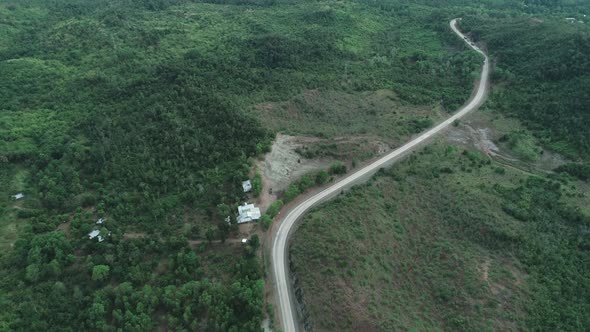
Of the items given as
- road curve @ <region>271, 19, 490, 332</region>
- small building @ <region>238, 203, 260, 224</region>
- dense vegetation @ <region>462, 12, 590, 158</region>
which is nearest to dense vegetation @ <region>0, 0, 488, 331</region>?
small building @ <region>238, 203, 260, 224</region>

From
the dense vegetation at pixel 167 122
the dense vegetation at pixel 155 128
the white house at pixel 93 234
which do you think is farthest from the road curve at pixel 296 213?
the white house at pixel 93 234

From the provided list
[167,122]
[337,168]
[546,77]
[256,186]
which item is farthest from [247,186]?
[546,77]

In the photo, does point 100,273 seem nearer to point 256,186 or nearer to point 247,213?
point 247,213

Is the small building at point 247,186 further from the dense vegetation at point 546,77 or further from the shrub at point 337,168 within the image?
the dense vegetation at point 546,77

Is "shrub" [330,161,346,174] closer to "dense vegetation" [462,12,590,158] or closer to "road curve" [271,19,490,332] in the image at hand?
"road curve" [271,19,490,332]

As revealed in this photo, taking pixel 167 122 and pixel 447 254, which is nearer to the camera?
pixel 447 254

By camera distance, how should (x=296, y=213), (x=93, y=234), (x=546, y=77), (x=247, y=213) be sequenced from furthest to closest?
(x=546, y=77), (x=296, y=213), (x=93, y=234), (x=247, y=213)
